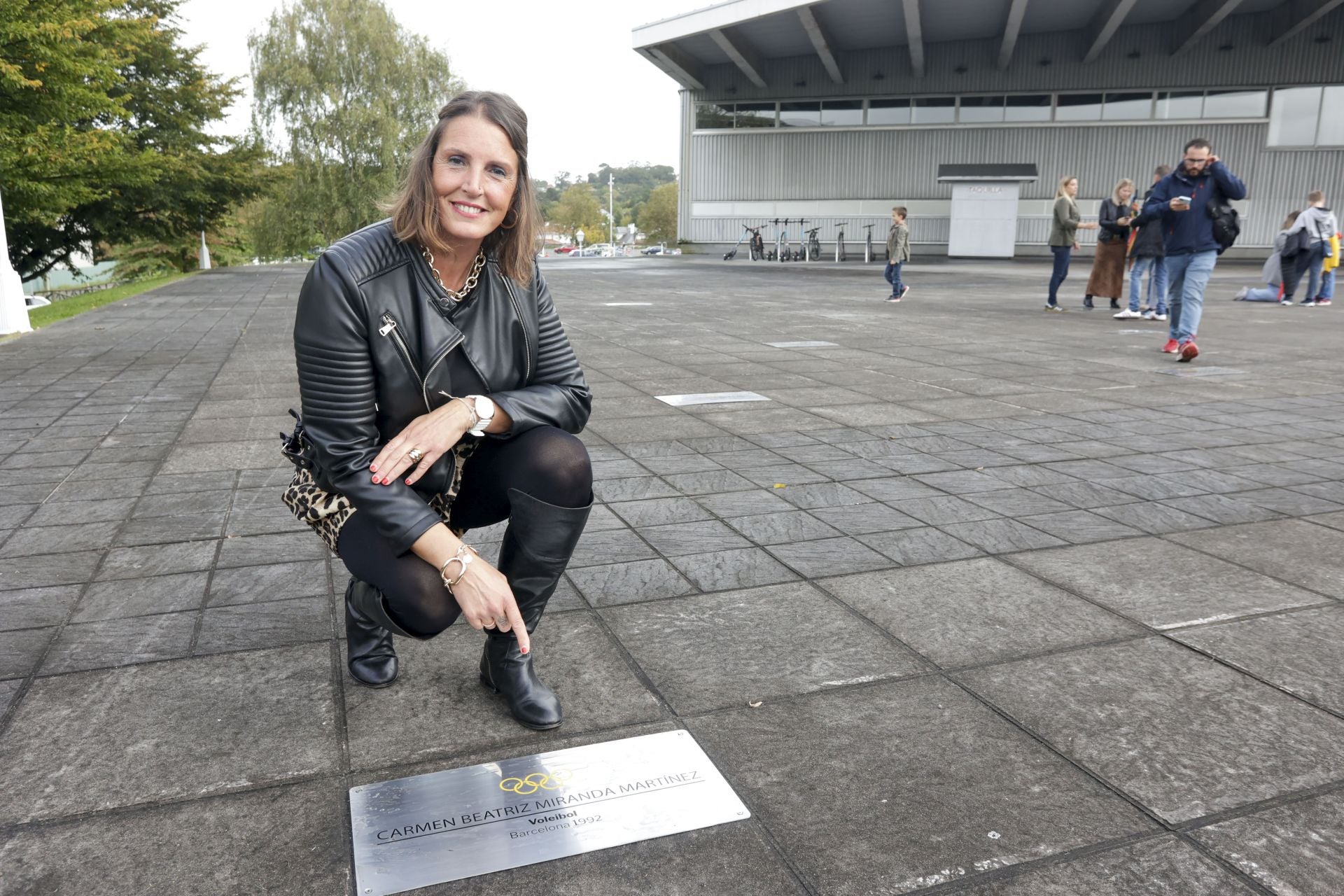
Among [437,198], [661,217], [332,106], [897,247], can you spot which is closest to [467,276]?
[437,198]

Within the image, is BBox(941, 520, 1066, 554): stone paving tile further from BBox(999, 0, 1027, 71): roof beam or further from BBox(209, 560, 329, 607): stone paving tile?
BBox(999, 0, 1027, 71): roof beam

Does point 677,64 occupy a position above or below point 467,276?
above

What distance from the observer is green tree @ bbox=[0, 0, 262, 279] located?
13.9 meters

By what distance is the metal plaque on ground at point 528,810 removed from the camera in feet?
6.30

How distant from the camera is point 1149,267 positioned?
44.1 ft

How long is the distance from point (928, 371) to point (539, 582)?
6.77m

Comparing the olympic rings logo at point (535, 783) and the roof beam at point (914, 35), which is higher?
the roof beam at point (914, 35)

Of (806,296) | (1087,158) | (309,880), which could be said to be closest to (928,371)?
(309,880)

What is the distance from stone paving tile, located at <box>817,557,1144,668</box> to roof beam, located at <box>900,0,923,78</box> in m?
30.1

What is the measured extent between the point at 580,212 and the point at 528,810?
108592 millimetres

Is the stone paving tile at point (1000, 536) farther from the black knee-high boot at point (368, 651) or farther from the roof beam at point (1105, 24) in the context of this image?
the roof beam at point (1105, 24)

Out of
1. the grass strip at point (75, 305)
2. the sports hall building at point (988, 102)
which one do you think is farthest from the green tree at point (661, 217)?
the grass strip at point (75, 305)

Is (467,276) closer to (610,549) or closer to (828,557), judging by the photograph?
(610,549)

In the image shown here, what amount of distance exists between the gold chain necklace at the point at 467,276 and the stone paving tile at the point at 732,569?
1.47 meters
